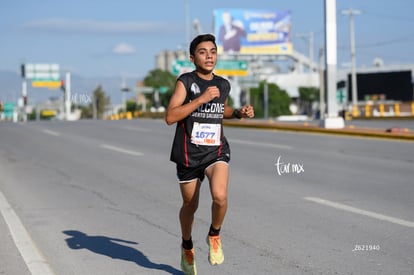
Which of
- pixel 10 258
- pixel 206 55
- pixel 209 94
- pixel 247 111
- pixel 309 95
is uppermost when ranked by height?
pixel 309 95

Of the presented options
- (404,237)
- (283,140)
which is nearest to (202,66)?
(404,237)

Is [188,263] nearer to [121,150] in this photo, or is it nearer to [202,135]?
[202,135]

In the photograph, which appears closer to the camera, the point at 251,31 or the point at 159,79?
the point at 251,31

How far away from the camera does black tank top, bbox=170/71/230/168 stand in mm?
5859

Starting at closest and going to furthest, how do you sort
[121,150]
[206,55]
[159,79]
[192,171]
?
[206,55] → [192,171] → [121,150] → [159,79]

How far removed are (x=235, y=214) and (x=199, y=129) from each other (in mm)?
3737

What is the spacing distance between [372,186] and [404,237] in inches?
174

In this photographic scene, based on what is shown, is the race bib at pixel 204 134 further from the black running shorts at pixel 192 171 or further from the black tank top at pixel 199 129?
the black running shorts at pixel 192 171

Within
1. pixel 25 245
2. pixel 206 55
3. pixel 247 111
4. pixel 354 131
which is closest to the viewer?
pixel 206 55

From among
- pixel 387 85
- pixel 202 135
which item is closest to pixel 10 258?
pixel 202 135

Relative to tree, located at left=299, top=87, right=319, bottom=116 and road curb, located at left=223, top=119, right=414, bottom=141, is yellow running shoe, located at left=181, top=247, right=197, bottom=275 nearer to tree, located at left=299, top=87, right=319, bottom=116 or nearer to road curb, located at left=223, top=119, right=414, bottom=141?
road curb, located at left=223, top=119, right=414, bottom=141

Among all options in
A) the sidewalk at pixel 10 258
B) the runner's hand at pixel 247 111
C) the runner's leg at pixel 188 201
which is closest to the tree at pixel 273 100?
the sidewalk at pixel 10 258

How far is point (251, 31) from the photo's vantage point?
81.8m

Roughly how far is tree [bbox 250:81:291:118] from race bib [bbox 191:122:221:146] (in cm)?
10893
